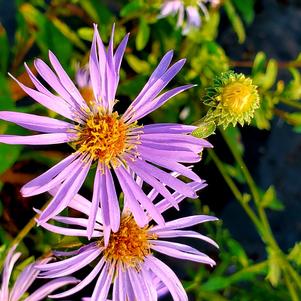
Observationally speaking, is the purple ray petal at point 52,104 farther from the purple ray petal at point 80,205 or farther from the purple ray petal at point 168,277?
the purple ray petal at point 168,277

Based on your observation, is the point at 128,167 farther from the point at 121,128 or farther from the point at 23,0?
the point at 23,0

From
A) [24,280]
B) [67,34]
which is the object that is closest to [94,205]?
[24,280]

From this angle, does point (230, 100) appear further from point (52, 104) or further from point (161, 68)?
point (52, 104)

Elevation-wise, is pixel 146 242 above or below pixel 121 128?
below

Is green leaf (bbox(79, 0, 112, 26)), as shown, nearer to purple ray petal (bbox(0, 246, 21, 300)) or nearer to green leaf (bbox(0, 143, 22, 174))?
green leaf (bbox(0, 143, 22, 174))

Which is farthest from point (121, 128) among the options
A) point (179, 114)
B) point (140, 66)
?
point (179, 114)

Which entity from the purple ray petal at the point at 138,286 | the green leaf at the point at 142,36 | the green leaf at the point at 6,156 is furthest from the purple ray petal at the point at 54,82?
the green leaf at the point at 142,36

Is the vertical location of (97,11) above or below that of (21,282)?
above
